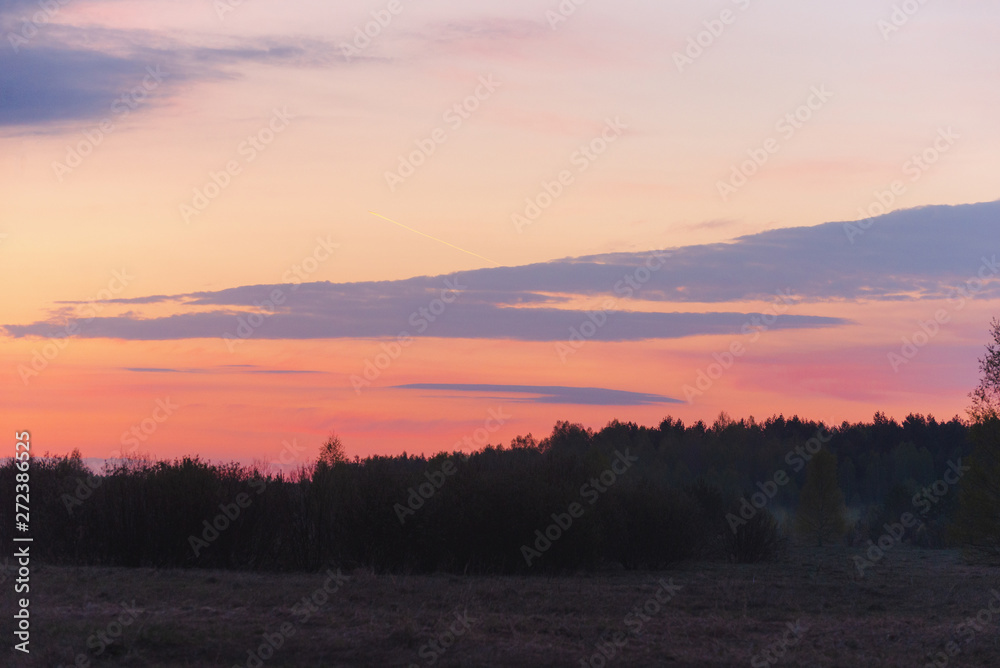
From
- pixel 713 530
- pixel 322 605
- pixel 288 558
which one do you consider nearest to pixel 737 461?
pixel 713 530

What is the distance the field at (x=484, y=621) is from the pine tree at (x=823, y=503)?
120 feet

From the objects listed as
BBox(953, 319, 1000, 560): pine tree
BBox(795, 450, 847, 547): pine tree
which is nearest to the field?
BBox(953, 319, 1000, 560): pine tree

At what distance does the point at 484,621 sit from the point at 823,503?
50109 millimetres

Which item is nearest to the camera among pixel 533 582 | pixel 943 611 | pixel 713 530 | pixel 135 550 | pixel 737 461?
pixel 943 611

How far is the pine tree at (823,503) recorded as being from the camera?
61312mm

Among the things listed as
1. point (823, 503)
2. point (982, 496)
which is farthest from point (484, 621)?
point (823, 503)

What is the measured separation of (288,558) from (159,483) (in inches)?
185

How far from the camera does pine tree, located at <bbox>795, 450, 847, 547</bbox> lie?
61.3 metres

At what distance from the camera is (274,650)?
14492mm

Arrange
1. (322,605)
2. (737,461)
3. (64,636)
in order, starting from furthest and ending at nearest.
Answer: (737,461)
(322,605)
(64,636)

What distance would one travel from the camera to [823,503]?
61.3m

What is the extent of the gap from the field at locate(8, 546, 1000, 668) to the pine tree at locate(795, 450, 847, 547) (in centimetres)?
3662

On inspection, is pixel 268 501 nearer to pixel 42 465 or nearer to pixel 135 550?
pixel 135 550

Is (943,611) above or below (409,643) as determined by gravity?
below
